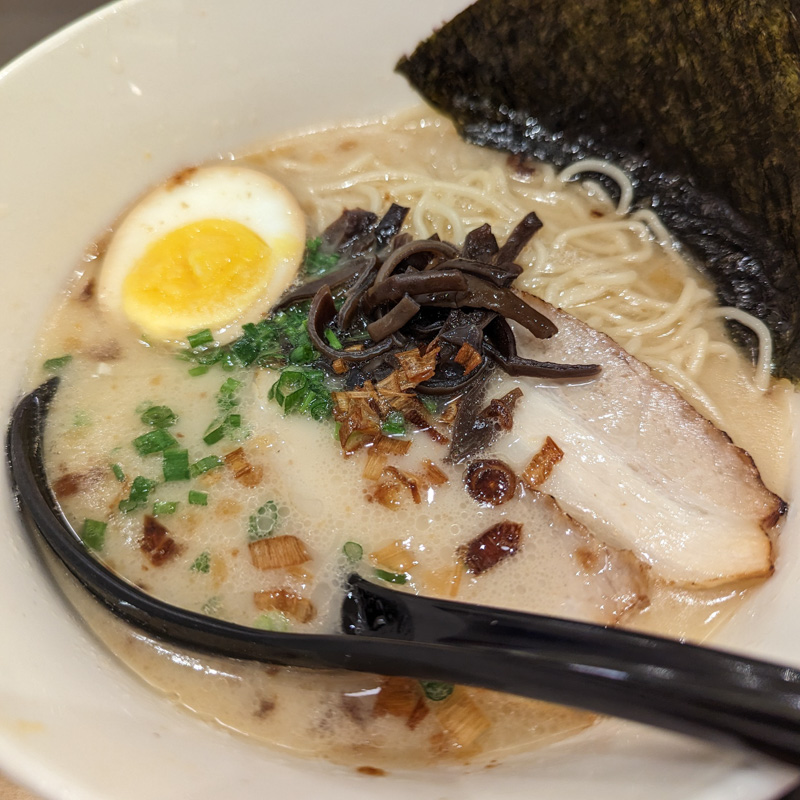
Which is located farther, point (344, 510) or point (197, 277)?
point (197, 277)

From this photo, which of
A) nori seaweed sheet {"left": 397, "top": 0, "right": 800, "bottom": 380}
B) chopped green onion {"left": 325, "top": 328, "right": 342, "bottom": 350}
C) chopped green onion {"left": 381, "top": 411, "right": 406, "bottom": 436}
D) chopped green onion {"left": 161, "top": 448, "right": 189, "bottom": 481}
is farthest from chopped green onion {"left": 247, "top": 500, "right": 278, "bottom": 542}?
nori seaweed sheet {"left": 397, "top": 0, "right": 800, "bottom": 380}

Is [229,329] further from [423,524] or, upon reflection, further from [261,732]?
[261,732]

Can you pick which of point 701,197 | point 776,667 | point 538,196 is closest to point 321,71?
point 538,196

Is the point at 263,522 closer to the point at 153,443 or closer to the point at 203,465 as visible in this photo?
the point at 203,465

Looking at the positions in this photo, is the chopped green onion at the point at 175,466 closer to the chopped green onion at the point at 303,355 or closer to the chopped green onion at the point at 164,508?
the chopped green onion at the point at 164,508

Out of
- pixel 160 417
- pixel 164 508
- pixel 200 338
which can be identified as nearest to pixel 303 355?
pixel 200 338

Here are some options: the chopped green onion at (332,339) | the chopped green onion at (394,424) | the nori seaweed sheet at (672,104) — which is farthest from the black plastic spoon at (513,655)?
the nori seaweed sheet at (672,104)

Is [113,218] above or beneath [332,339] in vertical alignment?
above

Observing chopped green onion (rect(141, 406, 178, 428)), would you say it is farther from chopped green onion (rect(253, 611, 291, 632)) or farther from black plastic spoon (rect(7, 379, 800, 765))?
chopped green onion (rect(253, 611, 291, 632))
